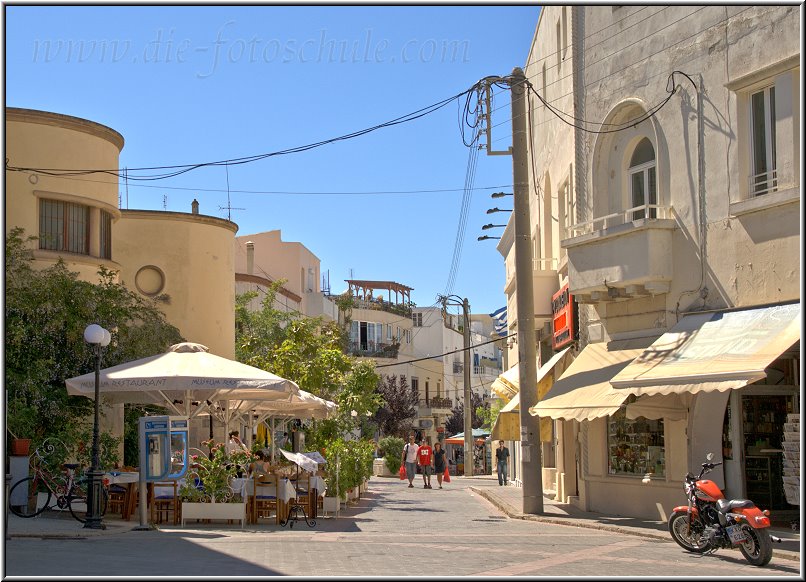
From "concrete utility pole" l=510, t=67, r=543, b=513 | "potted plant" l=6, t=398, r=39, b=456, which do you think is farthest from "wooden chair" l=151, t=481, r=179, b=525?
"concrete utility pole" l=510, t=67, r=543, b=513

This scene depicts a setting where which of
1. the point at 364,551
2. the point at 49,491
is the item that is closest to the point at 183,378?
the point at 49,491

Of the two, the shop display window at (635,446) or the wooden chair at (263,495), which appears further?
the shop display window at (635,446)

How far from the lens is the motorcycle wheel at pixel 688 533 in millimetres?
14969

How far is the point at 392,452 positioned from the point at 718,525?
1541 inches

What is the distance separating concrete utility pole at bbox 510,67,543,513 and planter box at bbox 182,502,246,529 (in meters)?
6.70

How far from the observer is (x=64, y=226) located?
2669 centimetres

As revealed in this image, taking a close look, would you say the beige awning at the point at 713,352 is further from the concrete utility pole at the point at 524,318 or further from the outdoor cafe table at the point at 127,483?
the outdoor cafe table at the point at 127,483

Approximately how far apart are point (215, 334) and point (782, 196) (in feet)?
78.6

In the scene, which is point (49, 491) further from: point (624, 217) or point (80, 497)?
point (624, 217)

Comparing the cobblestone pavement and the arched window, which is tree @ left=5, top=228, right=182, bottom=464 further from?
the arched window

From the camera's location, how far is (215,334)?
122ft

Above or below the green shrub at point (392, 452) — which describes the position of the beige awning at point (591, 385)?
above

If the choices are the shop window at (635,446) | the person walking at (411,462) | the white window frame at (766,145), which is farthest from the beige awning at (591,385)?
the person walking at (411,462)

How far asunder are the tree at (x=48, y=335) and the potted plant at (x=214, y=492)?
4.80m
